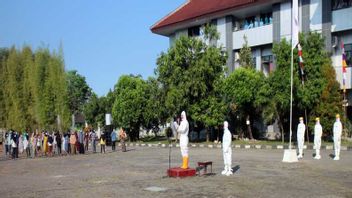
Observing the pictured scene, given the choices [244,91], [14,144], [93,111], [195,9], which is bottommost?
[14,144]

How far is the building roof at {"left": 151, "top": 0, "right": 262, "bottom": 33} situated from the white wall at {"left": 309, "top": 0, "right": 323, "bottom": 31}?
5.00 m

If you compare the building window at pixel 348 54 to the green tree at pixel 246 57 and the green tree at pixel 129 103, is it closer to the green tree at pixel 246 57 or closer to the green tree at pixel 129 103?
the green tree at pixel 246 57

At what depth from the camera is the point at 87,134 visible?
33219 mm

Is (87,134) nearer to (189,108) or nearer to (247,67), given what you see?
(189,108)

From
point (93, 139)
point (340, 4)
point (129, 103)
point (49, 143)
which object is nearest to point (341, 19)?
point (340, 4)

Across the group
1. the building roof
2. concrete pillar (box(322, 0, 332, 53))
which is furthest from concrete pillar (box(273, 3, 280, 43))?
concrete pillar (box(322, 0, 332, 53))

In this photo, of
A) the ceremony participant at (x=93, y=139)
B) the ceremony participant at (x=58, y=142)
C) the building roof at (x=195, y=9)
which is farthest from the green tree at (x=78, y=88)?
the ceremony participant at (x=58, y=142)

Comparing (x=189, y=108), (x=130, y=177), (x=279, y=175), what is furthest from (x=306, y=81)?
(x=130, y=177)

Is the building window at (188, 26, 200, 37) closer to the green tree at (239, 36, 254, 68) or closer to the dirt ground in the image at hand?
the green tree at (239, 36, 254, 68)

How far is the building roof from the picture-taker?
135ft

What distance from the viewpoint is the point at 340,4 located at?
34375mm

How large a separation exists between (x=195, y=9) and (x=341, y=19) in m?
15.8

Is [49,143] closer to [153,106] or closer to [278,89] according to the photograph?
[153,106]

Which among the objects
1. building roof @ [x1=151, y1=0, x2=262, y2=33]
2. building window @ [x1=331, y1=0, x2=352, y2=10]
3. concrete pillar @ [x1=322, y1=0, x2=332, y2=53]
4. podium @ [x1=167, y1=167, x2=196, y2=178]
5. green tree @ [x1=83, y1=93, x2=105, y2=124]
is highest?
building roof @ [x1=151, y1=0, x2=262, y2=33]
